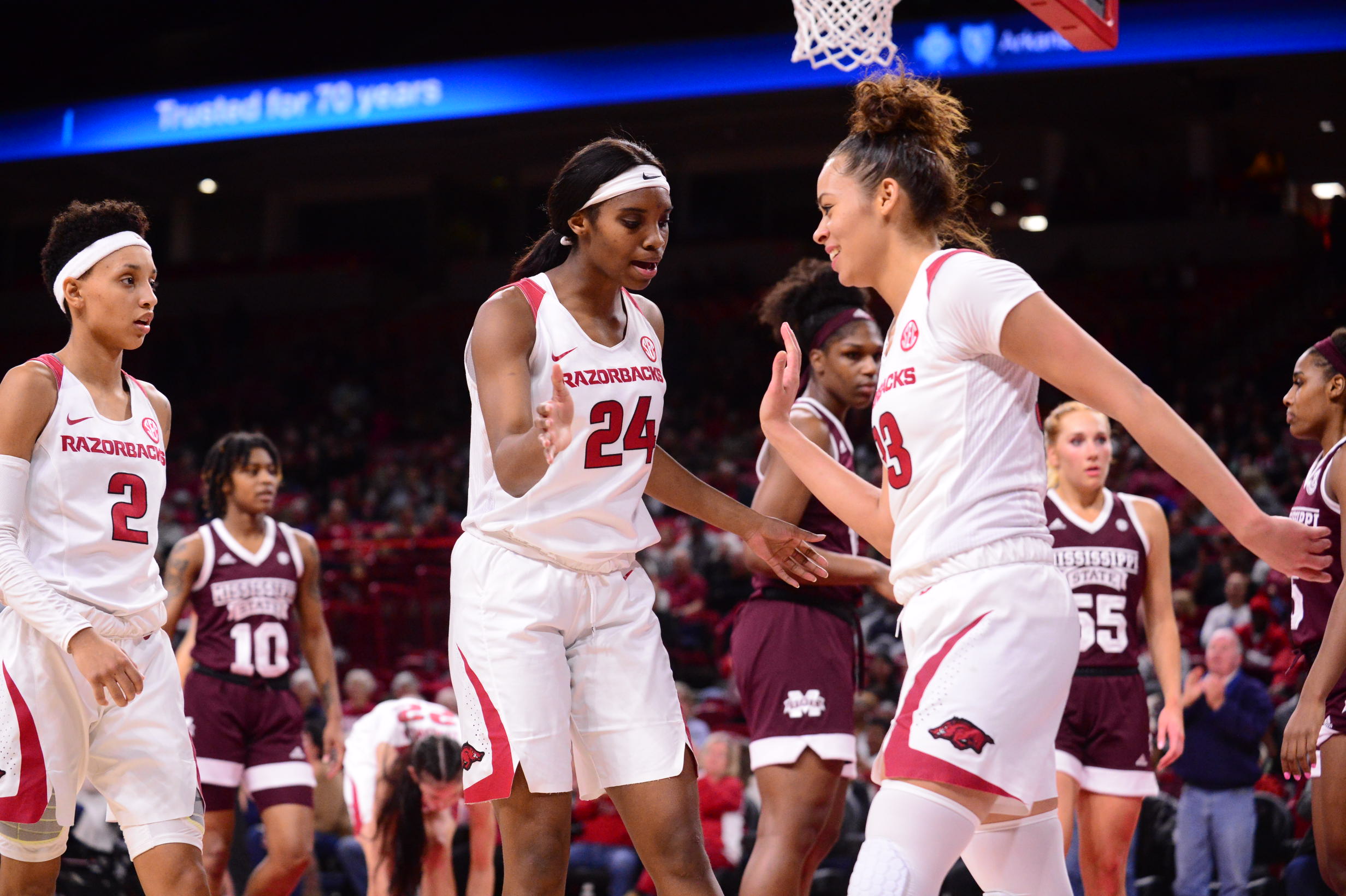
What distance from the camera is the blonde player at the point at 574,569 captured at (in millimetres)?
3326

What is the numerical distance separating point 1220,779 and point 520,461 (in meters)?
5.47

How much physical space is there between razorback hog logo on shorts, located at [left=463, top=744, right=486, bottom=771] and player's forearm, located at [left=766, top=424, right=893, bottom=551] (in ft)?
3.43

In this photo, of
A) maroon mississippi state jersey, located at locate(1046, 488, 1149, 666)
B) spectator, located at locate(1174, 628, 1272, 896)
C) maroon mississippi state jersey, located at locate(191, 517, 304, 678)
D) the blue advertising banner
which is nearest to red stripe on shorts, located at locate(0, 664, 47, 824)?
maroon mississippi state jersey, located at locate(191, 517, 304, 678)

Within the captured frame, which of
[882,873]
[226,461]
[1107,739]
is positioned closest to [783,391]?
[882,873]

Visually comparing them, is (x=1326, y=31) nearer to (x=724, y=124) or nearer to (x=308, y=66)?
(x=724, y=124)

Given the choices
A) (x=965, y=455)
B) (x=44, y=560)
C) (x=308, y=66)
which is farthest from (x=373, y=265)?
(x=965, y=455)

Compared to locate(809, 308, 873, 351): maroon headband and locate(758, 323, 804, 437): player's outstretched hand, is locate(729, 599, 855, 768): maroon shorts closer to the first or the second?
locate(809, 308, 873, 351): maroon headband

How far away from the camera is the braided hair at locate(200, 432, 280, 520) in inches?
256

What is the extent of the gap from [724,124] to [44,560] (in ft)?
60.0

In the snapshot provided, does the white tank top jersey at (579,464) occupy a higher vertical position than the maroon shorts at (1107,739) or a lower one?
higher

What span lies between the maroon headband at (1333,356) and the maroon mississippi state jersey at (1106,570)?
119 cm

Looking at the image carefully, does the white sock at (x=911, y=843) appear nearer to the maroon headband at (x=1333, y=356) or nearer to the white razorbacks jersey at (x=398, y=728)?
the maroon headband at (x=1333, y=356)

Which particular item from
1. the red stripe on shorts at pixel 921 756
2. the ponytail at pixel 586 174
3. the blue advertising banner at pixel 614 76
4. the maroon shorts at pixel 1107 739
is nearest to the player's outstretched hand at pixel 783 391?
the ponytail at pixel 586 174

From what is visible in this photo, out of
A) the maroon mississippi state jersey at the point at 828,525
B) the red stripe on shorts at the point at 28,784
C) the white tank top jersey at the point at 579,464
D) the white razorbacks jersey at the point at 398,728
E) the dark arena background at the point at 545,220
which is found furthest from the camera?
the dark arena background at the point at 545,220
